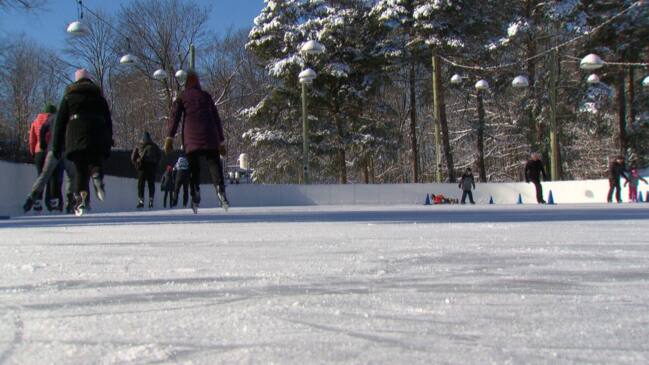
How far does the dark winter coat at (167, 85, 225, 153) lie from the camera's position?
7.14 metres

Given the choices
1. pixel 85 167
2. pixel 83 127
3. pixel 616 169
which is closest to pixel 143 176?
pixel 85 167

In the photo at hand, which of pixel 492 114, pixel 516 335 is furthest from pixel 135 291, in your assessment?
pixel 492 114

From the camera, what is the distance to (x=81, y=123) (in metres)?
6.38

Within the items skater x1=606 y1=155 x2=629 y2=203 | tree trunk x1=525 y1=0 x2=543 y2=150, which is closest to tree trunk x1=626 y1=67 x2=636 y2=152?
tree trunk x1=525 y1=0 x2=543 y2=150

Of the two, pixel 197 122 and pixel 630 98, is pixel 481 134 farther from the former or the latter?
pixel 197 122

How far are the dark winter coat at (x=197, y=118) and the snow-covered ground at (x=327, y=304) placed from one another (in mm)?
3809

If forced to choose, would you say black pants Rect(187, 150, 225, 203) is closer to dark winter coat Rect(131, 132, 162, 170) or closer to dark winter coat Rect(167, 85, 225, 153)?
dark winter coat Rect(167, 85, 225, 153)

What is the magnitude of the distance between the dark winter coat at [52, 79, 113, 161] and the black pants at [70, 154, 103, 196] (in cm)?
3

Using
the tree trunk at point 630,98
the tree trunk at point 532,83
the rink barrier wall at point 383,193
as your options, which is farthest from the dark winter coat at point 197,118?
the tree trunk at point 630,98

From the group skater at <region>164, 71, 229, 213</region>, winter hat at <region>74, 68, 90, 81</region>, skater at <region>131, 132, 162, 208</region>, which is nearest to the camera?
winter hat at <region>74, 68, 90, 81</region>

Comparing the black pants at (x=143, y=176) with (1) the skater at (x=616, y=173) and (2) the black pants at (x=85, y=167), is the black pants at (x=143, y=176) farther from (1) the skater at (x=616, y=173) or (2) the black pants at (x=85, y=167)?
(1) the skater at (x=616, y=173)

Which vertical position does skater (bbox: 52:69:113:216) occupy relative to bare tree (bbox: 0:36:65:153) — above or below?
below

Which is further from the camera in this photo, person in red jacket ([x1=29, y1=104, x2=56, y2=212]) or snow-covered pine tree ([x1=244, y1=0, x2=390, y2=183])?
snow-covered pine tree ([x1=244, y1=0, x2=390, y2=183])

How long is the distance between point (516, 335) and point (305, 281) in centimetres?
95
